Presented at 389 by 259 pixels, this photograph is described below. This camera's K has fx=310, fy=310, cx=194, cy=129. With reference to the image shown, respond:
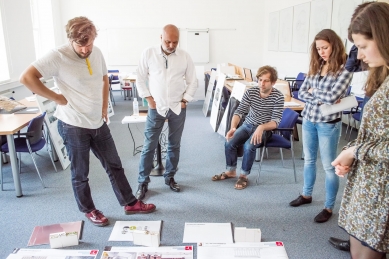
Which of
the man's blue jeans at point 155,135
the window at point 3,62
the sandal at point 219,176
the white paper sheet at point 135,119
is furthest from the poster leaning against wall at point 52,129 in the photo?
the window at point 3,62

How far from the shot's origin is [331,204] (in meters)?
2.38

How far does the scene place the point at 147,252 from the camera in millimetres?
2016

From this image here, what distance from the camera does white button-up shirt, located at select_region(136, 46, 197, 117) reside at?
2617 millimetres

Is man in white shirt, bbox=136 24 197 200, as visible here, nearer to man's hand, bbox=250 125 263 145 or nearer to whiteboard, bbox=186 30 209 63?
man's hand, bbox=250 125 263 145

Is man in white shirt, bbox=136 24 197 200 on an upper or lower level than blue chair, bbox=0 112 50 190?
upper

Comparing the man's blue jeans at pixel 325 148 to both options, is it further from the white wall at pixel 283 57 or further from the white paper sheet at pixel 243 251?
the white wall at pixel 283 57

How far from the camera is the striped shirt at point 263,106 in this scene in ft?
9.68

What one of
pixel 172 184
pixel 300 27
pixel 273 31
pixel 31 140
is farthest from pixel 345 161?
pixel 273 31

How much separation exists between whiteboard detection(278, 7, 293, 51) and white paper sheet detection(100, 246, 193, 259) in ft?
19.3

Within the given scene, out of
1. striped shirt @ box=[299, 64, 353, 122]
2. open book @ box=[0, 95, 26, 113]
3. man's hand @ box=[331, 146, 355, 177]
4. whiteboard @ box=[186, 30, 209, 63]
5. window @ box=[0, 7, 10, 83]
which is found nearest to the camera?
man's hand @ box=[331, 146, 355, 177]

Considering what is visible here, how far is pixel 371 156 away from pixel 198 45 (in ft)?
25.0

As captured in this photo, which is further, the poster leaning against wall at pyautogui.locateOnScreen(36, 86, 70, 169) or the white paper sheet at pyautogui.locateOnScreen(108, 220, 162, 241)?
the poster leaning against wall at pyautogui.locateOnScreen(36, 86, 70, 169)

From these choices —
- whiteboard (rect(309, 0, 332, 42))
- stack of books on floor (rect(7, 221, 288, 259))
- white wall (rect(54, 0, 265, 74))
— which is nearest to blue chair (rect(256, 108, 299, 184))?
stack of books on floor (rect(7, 221, 288, 259))

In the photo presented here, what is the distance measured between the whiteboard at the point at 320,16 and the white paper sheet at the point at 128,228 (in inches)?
184
